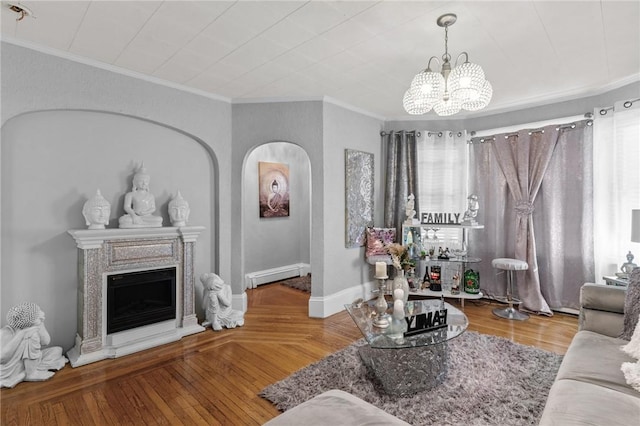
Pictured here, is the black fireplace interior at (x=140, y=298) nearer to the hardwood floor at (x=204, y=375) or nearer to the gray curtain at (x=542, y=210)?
the hardwood floor at (x=204, y=375)

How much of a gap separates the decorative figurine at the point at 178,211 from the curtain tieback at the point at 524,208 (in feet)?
13.2

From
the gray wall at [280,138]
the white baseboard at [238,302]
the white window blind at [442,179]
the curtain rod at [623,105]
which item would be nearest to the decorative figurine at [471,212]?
the white window blind at [442,179]

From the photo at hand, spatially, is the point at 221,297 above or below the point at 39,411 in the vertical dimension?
above

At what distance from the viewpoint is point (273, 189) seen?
5.73 m

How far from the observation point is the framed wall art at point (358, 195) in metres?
4.27

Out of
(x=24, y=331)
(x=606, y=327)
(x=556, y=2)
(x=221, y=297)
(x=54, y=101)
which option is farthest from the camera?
(x=221, y=297)

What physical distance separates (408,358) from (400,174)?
3.05m

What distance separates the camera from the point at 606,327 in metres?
2.32

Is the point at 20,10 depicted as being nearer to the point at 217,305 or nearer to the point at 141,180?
the point at 141,180

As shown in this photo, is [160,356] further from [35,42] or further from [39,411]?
[35,42]

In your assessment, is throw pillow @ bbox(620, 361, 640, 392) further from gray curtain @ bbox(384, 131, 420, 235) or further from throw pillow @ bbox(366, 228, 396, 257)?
gray curtain @ bbox(384, 131, 420, 235)

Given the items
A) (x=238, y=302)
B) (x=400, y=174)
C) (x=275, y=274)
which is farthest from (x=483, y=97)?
(x=275, y=274)

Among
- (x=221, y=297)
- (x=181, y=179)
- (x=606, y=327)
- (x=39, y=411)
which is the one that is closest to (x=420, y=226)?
(x=606, y=327)

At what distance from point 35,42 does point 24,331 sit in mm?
2286
